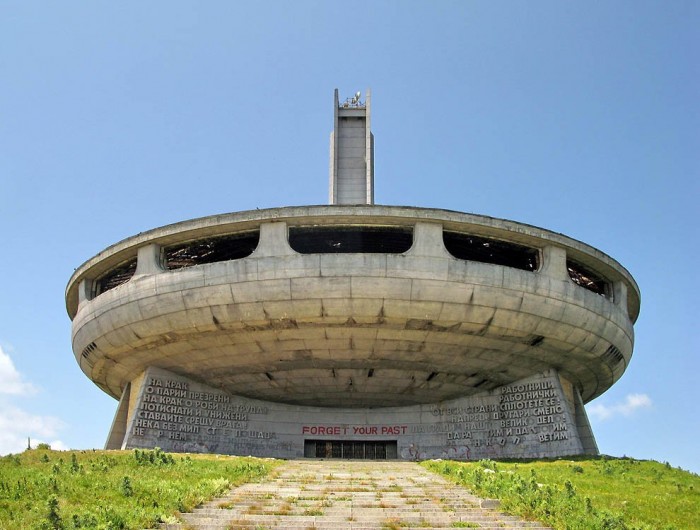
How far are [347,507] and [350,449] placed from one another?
61.2 ft

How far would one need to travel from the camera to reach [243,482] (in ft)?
44.7

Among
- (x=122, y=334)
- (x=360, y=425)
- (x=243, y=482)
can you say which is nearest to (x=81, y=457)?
(x=243, y=482)

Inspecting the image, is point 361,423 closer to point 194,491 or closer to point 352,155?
point 352,155

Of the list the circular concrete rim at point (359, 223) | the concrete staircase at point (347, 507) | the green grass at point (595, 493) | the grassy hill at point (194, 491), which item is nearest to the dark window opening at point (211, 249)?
the circular concrete rim at point (359, 223)

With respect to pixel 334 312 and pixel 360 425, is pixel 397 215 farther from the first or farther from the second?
pixel 360 425

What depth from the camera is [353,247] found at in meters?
25.3

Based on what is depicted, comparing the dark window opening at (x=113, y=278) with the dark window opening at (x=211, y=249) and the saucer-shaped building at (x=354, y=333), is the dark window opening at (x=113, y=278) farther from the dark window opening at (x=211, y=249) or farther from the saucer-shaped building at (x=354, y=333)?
the dark window opening at (x=211, y=249)

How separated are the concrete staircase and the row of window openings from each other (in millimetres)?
10973

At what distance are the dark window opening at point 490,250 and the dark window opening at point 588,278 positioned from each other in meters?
1.75

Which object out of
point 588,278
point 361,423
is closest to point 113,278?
point 361,423

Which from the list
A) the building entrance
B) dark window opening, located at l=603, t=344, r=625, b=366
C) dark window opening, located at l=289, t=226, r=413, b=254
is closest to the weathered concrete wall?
the building entrance

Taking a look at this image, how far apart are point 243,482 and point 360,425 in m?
15.8

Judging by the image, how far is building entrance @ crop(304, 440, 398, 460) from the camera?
28.7 meters

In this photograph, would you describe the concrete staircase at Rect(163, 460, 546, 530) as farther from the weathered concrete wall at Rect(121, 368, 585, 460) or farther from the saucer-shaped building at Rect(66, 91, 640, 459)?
the weathered concrete wall at Rect(121, 368, 585, 460)
